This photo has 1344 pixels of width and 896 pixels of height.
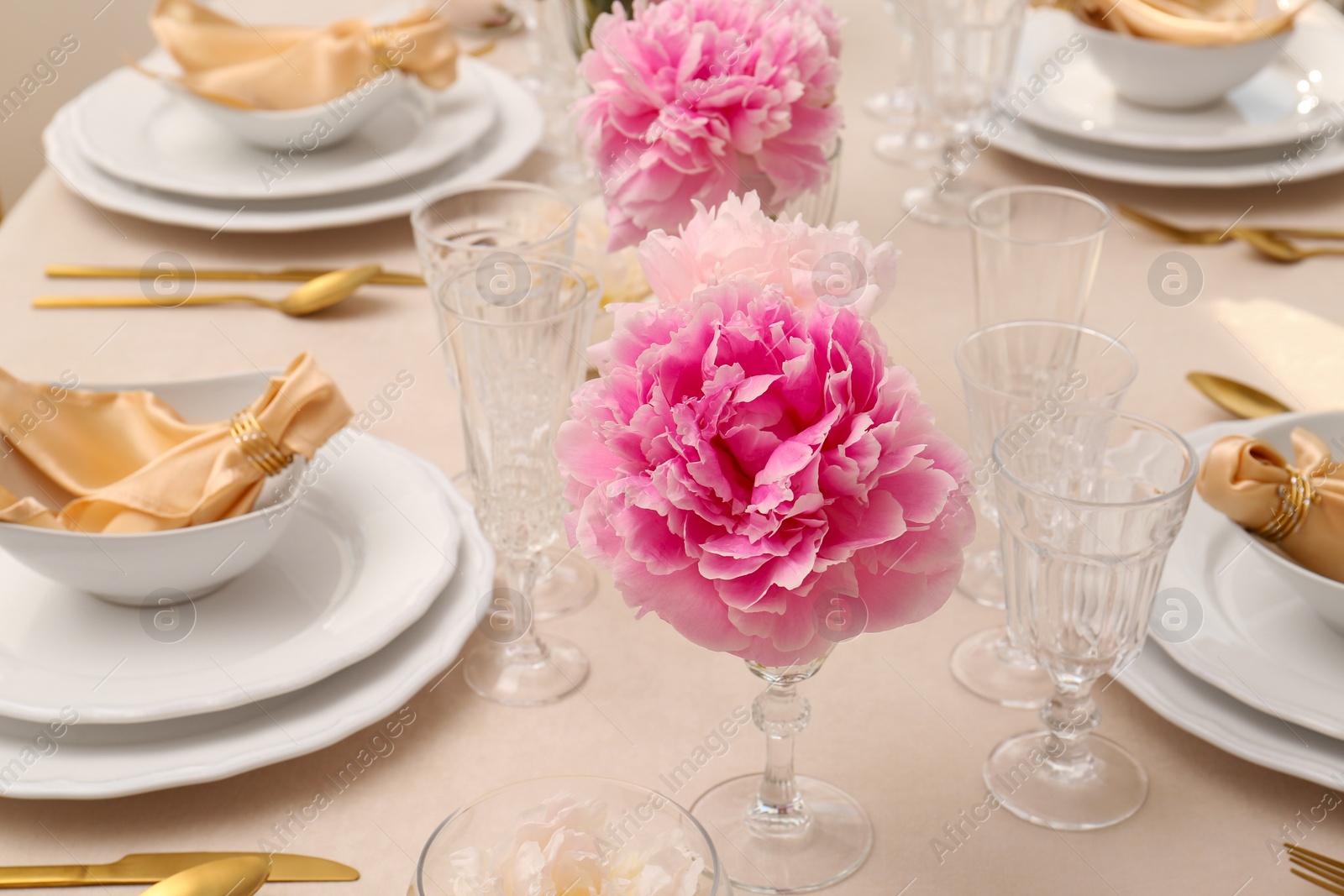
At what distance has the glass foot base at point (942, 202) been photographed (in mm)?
1322

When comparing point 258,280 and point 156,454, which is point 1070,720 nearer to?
point 156,454

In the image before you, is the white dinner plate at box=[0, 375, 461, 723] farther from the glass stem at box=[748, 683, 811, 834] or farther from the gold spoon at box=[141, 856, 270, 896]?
Answer: the glass stem at box=[748, 683, 811, 834]

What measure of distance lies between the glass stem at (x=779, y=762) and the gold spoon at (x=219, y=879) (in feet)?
0.80

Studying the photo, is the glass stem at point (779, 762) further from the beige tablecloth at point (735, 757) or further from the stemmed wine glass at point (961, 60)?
the stemmed wine glass at point (961, 60)

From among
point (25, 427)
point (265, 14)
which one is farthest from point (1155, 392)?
point (265, 14)

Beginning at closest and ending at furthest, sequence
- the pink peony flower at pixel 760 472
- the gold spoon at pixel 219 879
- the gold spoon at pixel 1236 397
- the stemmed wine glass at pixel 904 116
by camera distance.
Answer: the pink peony flower at pixel 760 472 < the gold spoon at pixel 219 879 < the gold spoon at pixel 1236 397 < the stemmed wine glass at pixel 904 116

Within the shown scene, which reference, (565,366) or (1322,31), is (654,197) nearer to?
(565,366)

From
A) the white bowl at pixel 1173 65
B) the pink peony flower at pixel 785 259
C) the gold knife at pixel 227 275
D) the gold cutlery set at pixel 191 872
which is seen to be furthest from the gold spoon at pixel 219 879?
the white bowl at pixel 1173 65

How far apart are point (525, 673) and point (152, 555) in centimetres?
22

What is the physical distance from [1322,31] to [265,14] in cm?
132

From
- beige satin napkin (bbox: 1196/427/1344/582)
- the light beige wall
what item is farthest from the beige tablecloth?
the light beige wall

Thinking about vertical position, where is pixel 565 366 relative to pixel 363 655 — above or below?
above

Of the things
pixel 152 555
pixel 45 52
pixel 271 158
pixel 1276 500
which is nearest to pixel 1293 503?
pixel 1276 500

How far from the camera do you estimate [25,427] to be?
0.84 meters
